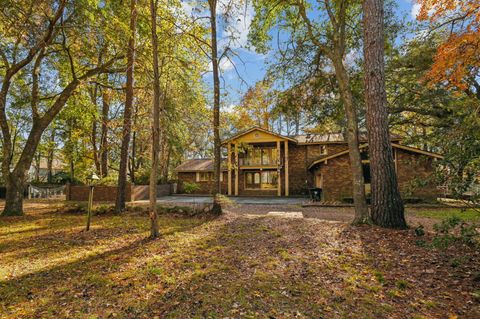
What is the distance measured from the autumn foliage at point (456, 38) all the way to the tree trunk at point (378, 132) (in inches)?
237

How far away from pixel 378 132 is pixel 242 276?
16.9 ft

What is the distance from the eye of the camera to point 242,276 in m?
3.87

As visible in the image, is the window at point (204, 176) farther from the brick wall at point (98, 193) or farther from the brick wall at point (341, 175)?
the brick wall at point (341, 175)

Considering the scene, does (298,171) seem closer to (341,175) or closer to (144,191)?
(341,175)

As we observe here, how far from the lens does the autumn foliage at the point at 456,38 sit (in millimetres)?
9930

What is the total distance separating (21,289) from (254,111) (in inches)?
1076

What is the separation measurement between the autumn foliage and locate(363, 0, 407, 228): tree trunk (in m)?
6.02

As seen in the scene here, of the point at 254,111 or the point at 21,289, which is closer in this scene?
the point at 21,289

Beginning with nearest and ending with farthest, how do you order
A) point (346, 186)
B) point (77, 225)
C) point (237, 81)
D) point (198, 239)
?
point (198, 239)
point (77, 225)
point (237, 81)
point (346, 186)

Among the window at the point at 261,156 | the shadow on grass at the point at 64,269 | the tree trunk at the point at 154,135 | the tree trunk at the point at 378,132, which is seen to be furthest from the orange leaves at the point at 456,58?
the shadow on grass at the point at 64,269

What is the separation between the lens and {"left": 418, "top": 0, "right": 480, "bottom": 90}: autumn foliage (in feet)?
32.6

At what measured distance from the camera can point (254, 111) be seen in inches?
1157

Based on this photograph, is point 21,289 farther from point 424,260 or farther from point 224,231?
point 424,260

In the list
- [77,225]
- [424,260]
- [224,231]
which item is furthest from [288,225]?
[77,225]
